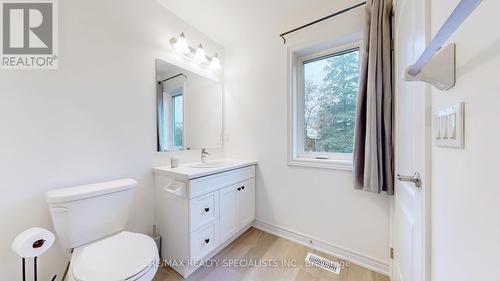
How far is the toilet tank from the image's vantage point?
3.55 feet

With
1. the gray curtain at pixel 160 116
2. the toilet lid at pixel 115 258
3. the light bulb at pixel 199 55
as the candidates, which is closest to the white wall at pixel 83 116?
the gray curtain at pixel 160 116

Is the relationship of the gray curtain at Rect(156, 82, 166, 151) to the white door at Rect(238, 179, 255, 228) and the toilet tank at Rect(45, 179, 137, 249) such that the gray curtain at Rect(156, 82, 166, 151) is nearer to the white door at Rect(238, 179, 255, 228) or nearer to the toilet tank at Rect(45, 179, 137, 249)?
the toilet tank at Rect(45, 179, 137, 249)

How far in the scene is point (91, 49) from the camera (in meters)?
1.36

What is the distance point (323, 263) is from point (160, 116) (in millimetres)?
1977

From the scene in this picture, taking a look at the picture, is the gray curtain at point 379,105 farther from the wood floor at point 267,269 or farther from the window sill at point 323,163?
the wood floor at point 267,269

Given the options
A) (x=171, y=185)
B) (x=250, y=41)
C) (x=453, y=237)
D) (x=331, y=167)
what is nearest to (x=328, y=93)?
(x=331, y=167)

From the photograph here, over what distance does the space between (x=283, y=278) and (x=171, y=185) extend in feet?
3.81

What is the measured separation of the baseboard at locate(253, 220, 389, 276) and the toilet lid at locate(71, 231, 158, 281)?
4.38 ft

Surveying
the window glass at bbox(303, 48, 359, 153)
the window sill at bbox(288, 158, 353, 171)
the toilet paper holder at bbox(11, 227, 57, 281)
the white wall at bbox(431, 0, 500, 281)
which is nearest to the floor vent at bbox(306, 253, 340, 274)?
the window sill at bbox(288, 158, 353, 171)

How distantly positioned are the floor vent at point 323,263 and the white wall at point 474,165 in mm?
1162

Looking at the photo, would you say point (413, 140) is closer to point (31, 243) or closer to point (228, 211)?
point (228, 211)

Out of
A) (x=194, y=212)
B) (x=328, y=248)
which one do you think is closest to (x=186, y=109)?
(x=194, y=212)

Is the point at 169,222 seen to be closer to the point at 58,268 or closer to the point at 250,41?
the point at 58,268

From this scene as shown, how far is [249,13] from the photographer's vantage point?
1.89 m
